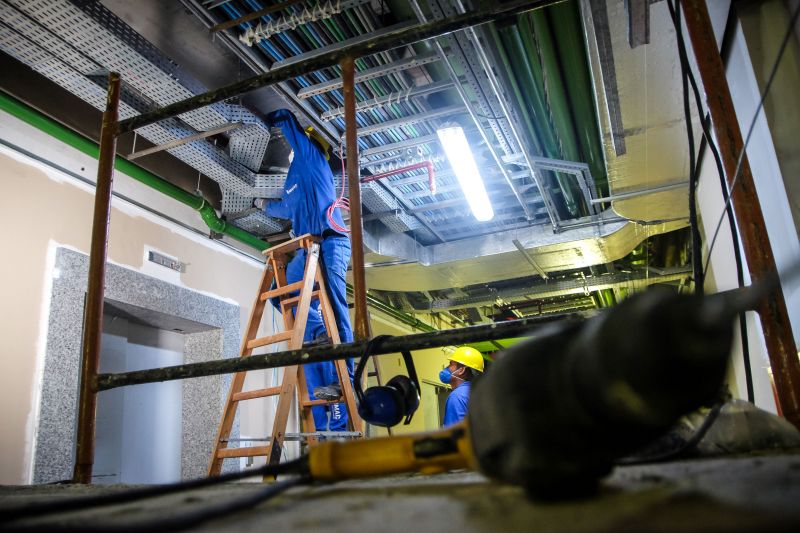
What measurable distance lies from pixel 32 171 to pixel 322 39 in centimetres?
206

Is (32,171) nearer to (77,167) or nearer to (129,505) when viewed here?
(77,167)

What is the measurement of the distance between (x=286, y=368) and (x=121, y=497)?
8.52 feet

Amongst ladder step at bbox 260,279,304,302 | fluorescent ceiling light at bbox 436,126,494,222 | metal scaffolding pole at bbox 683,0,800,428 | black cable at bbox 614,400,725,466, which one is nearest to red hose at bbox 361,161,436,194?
fluorescent ceiling light at bbox 436,126,494,222

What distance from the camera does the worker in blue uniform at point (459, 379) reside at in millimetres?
3879

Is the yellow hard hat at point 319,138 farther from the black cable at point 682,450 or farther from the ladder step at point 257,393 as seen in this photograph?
the black cable at point 682,450

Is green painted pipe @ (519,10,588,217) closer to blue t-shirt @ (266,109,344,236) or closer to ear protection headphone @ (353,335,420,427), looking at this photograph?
blue t-shirt @ (266,109,344,236)

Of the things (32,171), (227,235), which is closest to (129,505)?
(32,171)

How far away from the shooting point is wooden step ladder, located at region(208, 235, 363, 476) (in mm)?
3018

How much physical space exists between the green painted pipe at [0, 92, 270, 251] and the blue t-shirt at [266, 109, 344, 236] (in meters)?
1.06

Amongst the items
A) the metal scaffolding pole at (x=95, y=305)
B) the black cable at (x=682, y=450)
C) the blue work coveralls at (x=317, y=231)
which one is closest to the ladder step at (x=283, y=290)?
the blue work coveralls at (x=317, y=231)

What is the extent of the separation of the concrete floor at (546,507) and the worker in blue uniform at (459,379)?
107 inches

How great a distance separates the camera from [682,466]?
711 millimetres

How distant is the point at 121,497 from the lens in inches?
25.3

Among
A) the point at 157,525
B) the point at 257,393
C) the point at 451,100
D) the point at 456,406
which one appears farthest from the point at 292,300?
the point at 157,525
